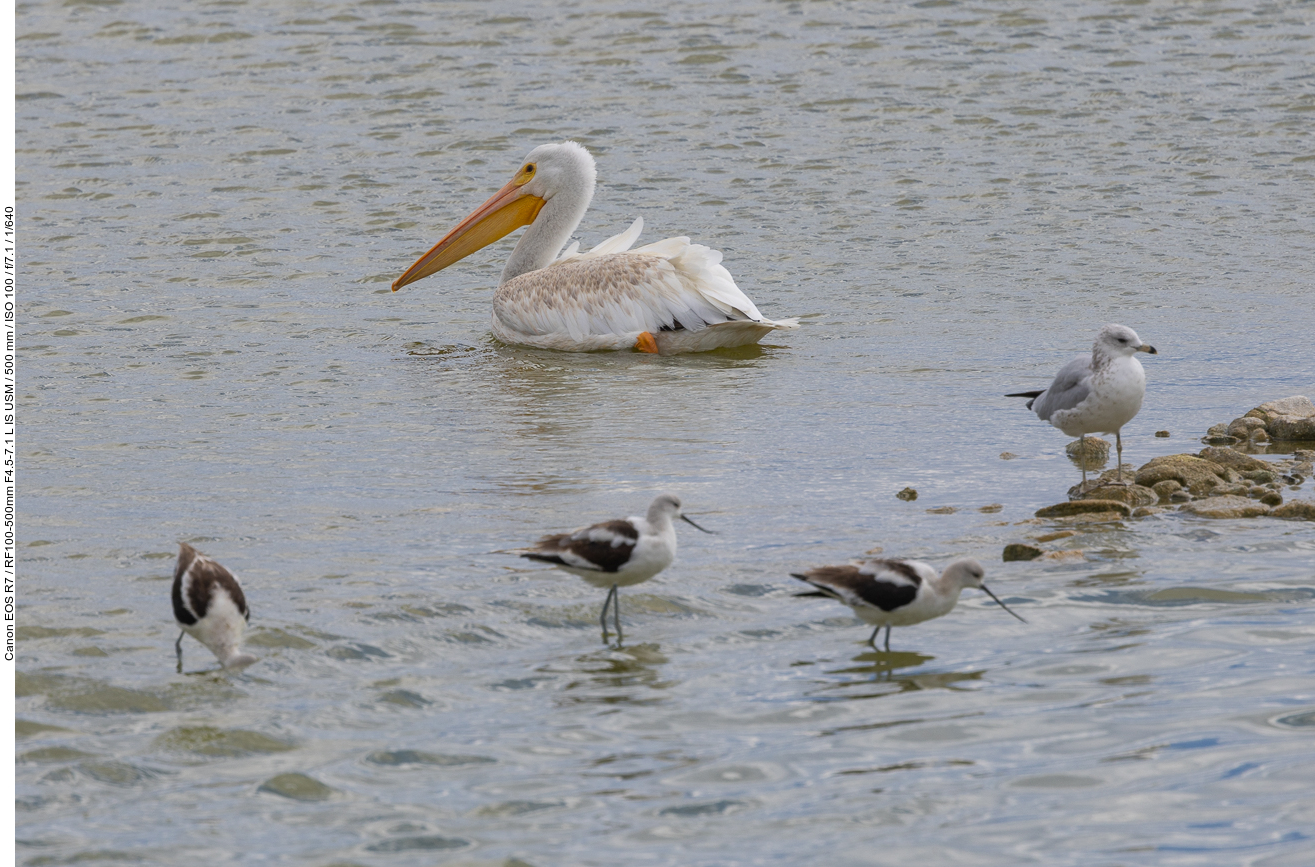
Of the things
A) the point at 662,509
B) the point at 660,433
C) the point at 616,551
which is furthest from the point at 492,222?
the point at 616,551

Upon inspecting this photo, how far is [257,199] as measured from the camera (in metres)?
14.6

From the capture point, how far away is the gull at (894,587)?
539cm

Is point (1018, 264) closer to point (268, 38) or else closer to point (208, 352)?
point (208, 352)

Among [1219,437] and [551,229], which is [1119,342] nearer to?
[1219,437]

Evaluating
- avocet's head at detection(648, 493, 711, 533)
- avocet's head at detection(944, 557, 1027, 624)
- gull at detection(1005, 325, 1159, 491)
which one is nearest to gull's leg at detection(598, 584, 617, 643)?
avocet's head at detection(648, 493, 711, 533)

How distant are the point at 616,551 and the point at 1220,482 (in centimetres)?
304

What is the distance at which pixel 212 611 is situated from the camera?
5.23 meters

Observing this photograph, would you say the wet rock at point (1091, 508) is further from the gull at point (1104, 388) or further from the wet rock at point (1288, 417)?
the wet rock at point (1288, 417)

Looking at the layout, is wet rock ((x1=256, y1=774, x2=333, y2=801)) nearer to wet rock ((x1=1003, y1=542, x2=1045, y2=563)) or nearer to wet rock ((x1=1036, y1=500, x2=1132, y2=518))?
wet rock ((x1=1003, y1=542, x2=1045, y2=563))

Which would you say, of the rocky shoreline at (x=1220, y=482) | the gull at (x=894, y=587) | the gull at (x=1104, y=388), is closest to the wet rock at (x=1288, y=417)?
the rocky shoreline at (x=1220, y=482)

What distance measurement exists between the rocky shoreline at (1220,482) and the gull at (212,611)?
2.87 meters

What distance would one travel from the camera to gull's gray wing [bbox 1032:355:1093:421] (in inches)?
299

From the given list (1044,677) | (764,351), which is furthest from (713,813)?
(764,351)

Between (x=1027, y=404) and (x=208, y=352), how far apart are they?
515 centimetres
